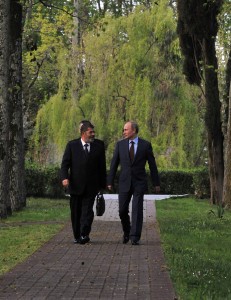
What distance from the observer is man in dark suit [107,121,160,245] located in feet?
39.5

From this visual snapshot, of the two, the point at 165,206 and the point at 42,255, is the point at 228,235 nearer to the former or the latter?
the point at 42,255

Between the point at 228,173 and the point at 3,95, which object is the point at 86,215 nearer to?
the point at 3,95

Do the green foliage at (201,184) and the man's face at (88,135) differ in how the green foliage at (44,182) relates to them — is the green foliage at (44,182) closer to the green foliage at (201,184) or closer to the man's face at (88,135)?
the green foliage at (201,184)

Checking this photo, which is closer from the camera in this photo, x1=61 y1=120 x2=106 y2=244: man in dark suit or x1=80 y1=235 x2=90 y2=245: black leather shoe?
x1=80 y1=235 x2=90 y2=245: black leather shoe

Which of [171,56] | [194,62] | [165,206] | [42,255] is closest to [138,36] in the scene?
[171,56]

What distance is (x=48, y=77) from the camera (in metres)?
44.3

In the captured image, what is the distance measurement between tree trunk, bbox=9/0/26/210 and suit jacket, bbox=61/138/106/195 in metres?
6.71

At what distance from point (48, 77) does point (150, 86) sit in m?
13.3

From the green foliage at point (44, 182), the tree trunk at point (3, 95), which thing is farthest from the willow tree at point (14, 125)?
the green foliage at point (44, 182)

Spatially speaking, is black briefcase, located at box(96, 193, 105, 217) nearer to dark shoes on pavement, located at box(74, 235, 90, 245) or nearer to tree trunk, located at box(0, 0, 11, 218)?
dark shoes on pavement, located at box(74, 235, 90, 245)

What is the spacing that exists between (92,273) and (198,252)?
2840mm

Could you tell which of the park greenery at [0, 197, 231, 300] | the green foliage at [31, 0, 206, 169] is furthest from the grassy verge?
the green foliage at [31, 0, 206, 169]

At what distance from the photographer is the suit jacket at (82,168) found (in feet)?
39.8

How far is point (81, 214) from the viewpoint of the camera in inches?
481
